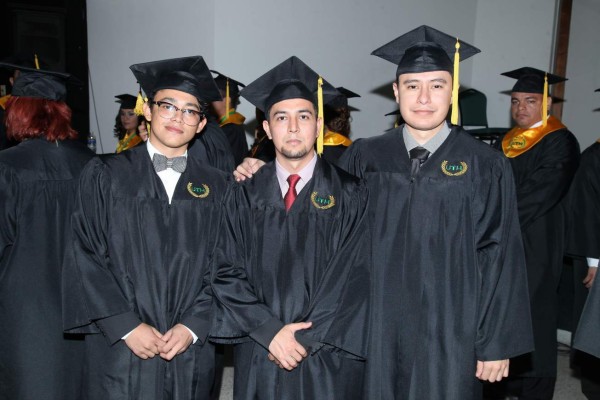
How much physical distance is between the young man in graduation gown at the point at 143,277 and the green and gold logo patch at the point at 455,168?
1.01 meters

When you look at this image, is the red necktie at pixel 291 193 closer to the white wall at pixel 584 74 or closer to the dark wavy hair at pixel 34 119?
the dark wavy hair at pixel 34 119

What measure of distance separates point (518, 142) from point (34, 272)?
11.2 ft

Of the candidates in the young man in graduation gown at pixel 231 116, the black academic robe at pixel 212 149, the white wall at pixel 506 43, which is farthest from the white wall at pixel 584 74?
the black academic robe at pixel 212 149

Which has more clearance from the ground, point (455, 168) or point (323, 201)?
point (455, 168)

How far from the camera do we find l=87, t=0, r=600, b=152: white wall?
239 inches

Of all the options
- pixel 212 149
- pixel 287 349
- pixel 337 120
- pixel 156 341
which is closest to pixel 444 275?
pixel 287 349

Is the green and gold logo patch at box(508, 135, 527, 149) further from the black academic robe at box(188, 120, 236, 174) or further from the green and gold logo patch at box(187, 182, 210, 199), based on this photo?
the green and gold logo patch at box(187, 182, 210, 199)

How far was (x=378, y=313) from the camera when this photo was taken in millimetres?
2527

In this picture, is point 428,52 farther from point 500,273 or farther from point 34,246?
point 34,246

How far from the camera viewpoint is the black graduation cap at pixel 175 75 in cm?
262

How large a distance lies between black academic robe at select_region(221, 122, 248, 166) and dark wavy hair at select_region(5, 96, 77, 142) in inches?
89.3

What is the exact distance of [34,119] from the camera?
304 centimetres

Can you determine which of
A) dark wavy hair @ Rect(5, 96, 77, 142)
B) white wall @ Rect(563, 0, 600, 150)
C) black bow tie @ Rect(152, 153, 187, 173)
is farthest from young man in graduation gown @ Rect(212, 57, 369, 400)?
white wall @ Rect(563, 0, 600, 150)

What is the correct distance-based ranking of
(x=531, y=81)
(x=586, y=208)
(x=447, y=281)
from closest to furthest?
1. (x=447, y=281)
2. (x=586, y=208)
3. (x=531, y=81)
